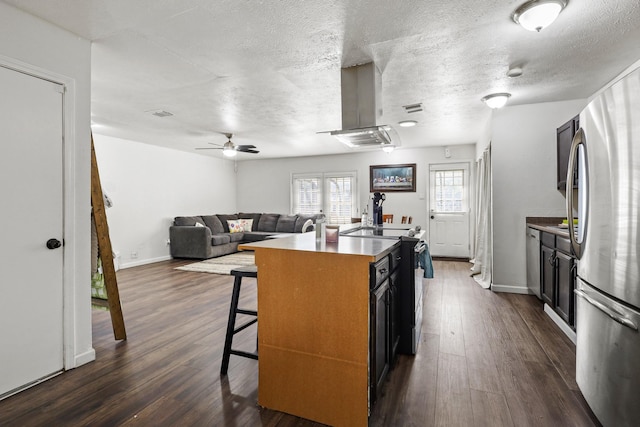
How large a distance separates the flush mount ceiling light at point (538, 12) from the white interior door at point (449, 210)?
17.2 ft

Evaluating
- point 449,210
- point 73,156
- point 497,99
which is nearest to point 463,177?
point 449,210

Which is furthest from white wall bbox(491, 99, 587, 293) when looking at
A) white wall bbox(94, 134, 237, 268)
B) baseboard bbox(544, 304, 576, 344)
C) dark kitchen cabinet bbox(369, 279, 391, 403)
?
white wall bbox(94, 134, 237, 268)

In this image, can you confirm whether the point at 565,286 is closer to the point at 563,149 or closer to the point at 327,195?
the point at 563,149

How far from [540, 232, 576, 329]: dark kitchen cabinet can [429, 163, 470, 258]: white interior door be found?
3425mm

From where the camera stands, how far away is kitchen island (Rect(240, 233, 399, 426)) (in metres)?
1.68

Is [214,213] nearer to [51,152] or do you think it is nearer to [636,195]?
[51,152]

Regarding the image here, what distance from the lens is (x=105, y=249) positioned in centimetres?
266

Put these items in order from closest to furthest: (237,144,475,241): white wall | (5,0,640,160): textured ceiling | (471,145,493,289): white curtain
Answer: (5,0,640,160): textured ceiling < (471,145,493,289): white curtain < (237,144,475,241): white wall

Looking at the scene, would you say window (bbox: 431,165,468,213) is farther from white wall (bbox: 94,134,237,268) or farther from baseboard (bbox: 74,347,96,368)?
baseboard (bbox: 74,347,96,368)

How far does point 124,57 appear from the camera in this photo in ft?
9.08

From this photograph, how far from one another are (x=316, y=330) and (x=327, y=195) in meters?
6.63

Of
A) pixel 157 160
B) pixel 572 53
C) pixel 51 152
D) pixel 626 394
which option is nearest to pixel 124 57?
pixel 51 152

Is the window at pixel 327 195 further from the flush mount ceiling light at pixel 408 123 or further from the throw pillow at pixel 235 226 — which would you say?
the flush mount ceiling light at pixel 408 123

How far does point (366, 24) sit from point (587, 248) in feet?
6.38
